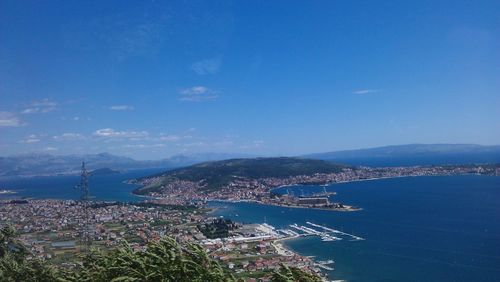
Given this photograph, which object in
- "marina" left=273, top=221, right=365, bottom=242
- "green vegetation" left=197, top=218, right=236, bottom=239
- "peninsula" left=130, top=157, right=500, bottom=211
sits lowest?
"marina" left=273, top=221, right=365, bottom=242

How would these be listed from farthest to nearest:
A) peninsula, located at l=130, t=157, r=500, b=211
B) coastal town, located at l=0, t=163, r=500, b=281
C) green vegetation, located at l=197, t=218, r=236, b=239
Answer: peninsula, located at l=130, t=157, r=500, b=211 → green vegetation, located at l=197, t=218, r=236, b=239 → coastal town, located at l=0, t=163, r=500, b=281

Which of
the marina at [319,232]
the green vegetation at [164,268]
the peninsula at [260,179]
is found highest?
the green vegetation at [164,268]

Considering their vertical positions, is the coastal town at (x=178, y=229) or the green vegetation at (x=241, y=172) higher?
the green vegetation at (x=241, y=172)

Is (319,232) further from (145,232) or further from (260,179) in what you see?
(260,179)

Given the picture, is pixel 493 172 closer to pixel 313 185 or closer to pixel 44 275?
pixel 313 185

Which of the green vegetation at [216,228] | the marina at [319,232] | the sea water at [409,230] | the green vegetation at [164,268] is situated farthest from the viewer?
the green vegetation at [216,228]

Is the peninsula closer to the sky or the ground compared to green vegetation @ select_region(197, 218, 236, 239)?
closer to the sky

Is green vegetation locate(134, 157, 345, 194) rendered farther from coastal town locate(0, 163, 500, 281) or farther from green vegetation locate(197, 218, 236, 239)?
green vegetation locate(197, 218, 236, 239)

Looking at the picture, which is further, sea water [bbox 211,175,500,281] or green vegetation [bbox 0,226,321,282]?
sea water [bbox 211,175,500,281]

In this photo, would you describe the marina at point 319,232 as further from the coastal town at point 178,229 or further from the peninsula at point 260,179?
the peninsula at point 260,179

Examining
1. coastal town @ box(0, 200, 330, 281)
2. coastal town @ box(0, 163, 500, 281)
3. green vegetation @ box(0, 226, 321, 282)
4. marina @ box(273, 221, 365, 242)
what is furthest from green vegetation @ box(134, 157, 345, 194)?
green vegetation @ box(0, 226, 321, 282)

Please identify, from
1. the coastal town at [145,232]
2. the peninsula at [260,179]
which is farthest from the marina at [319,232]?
the peninsula at [260,179]
